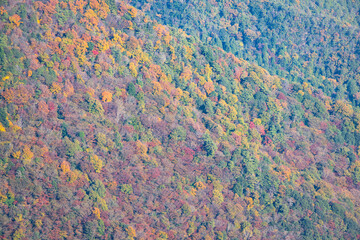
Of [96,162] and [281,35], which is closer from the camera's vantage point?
[96,162]

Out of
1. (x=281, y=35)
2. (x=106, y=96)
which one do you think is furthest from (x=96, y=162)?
(x=281, y=35)

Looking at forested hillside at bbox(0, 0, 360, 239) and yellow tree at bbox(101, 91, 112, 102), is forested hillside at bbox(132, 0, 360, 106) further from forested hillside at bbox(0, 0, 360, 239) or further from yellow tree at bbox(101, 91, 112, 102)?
yellow tree at bbox(101, 91, 112, 102)

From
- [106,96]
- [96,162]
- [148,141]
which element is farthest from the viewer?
[106,96]

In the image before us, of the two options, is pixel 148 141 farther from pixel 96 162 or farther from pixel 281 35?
pixel 281 35

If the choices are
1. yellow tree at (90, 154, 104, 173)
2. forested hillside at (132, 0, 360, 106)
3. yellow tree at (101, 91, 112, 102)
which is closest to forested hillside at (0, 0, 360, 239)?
yellow tree at (90, 154, 104, 173)

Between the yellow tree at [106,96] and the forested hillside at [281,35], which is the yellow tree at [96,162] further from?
the forested hillside at [281,35]

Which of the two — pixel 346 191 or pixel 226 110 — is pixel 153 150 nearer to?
pixel 226 110

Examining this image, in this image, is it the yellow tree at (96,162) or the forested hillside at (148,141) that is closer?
the forested hillside at (148,141)

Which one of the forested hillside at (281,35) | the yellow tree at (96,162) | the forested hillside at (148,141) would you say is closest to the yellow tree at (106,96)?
the forested hillside at (148,141)

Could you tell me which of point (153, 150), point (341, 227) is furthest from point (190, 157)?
point (341, 227)
